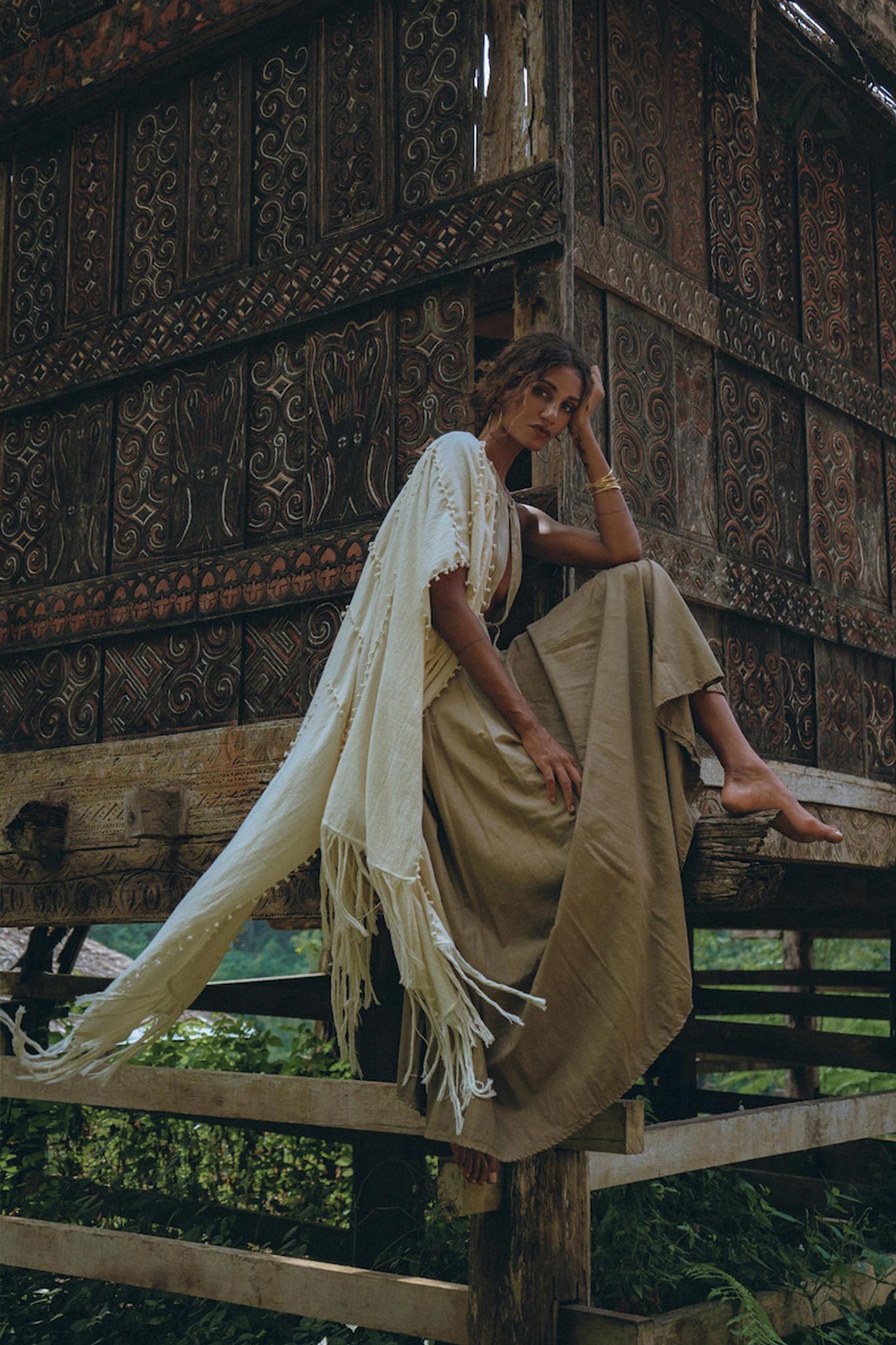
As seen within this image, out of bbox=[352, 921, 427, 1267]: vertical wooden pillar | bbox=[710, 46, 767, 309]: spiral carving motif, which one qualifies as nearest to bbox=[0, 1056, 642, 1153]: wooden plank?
bbox=[352, 921, 427, 1267]: vertical wooden pillar

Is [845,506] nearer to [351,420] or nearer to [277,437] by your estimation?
[351,420]

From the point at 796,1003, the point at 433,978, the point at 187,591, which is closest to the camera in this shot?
the point at 433,978

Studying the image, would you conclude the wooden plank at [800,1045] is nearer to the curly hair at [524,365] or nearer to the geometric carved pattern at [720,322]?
the geometric carved pattern at [720,322]

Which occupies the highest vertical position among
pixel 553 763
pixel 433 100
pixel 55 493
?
pixel 433 100

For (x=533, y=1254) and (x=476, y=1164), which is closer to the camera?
(x=476, y=1164)

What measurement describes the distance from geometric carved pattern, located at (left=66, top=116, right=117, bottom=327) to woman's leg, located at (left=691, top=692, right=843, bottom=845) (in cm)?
273

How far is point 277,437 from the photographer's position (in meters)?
4.76

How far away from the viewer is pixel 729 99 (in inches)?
205

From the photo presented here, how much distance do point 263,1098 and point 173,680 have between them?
134cm

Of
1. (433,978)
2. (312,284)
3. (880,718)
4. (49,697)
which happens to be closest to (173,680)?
(49,697)

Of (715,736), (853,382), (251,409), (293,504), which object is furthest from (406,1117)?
(853,382)

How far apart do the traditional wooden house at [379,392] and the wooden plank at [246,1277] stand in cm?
1

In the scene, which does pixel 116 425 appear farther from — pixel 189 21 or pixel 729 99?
pixel 729 99

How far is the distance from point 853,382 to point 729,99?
1111 millimetres
